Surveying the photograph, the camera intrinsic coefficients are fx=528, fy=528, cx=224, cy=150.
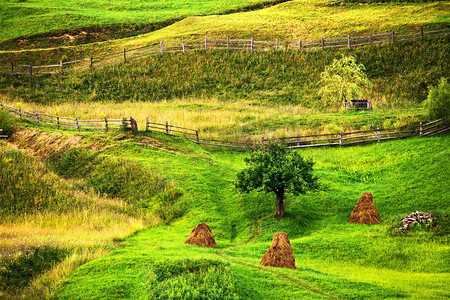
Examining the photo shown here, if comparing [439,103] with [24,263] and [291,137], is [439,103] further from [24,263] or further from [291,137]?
[24,263]

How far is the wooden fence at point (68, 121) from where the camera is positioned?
44844 millimetres

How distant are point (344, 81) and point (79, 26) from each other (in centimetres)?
5016

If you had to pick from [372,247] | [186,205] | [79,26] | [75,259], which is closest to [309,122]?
[186,205]

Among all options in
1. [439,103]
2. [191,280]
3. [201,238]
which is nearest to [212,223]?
[201,238]

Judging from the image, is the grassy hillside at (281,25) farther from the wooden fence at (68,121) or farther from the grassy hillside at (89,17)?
the wooden fence at (68,121)

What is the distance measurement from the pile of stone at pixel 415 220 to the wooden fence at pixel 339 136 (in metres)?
15.2

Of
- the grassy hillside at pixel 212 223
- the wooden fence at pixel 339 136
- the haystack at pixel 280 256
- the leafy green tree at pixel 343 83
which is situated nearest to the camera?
the grassy hillside at pixel 212 223

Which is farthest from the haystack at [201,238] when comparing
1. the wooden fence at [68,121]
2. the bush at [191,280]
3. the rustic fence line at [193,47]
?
the rustic fence line at [193,47]

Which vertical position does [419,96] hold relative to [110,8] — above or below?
below

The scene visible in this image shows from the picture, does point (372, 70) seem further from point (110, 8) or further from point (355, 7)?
point (110, 8)

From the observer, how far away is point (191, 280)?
1777 cm

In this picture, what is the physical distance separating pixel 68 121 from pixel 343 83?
90.3ft

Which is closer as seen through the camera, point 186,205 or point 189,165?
point 186,205

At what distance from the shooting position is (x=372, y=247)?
25.1 m
